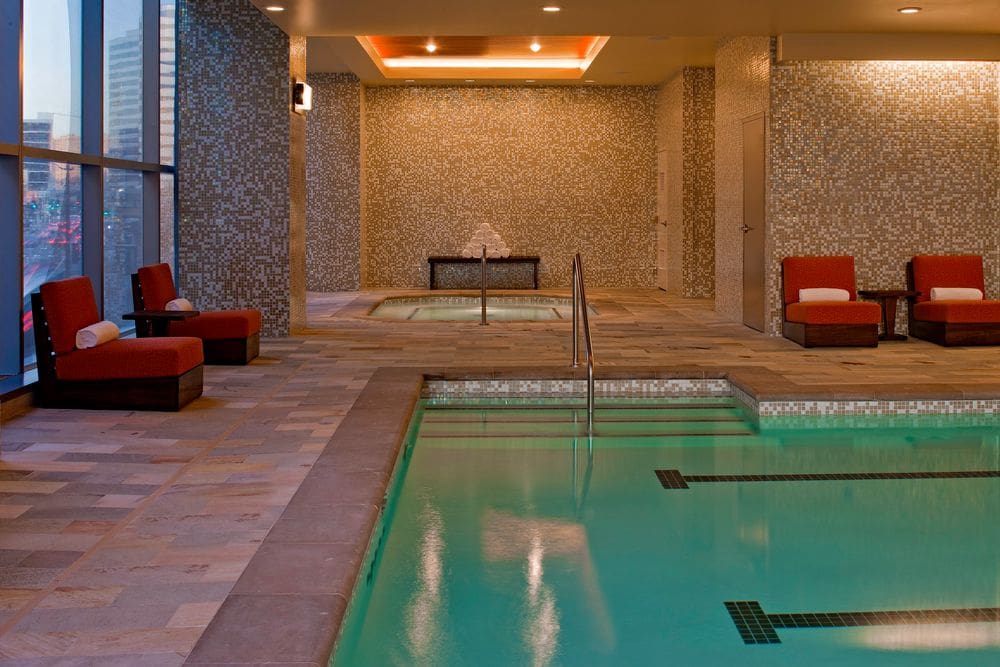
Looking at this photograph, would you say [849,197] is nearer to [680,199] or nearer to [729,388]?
[729,388]

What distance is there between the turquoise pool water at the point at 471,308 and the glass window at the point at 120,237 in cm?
388

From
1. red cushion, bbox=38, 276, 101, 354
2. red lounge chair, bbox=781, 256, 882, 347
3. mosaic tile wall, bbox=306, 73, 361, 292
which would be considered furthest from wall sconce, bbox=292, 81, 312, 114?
mosaic tile wall, bbox=306, 73, 361, 292

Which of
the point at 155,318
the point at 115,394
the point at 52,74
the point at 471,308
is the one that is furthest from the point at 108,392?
the point at 471,308

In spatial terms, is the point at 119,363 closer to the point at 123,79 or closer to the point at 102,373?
the point at 102,373

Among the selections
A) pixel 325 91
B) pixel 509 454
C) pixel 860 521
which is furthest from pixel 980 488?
pixel 325 91

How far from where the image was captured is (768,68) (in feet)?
33.1

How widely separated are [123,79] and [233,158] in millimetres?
1335

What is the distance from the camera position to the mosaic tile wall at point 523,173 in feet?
53.7

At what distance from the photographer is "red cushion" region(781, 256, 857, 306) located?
10016 millimetres

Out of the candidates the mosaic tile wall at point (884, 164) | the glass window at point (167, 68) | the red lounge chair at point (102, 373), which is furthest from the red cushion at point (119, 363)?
the mosaic tile wall at point (884, 164)

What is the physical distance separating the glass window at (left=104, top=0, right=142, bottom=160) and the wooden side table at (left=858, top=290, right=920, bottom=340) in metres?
6.18

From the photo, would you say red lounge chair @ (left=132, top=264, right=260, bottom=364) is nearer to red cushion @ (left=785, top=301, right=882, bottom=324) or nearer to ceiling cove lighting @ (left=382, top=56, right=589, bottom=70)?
red cushion @ (left=785, top=301, right=882, bottom=324)

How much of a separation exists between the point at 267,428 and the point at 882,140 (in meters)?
6.57

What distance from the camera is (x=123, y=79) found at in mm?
8898
